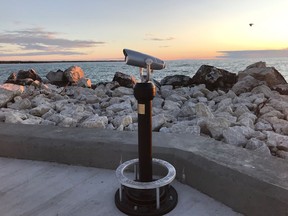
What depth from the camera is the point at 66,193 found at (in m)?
2.26

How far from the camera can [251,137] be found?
12.2 ft

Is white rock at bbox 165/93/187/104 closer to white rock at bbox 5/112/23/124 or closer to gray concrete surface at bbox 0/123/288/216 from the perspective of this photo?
white rock at bbox 5/112/23/124

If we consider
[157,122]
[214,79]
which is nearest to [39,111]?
[157,122]

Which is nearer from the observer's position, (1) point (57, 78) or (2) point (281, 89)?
(2) point (281, 89)

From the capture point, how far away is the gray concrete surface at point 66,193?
2.04 meters

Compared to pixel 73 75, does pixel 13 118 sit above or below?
above

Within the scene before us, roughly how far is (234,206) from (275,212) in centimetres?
29

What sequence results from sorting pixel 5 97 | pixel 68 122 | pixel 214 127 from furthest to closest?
pixel 5 97
pixel 68 122
pixel 214 127

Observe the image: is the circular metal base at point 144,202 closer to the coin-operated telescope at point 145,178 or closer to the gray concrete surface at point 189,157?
the coin-operated telescope at point 145,178

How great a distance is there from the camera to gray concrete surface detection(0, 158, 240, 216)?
6.69 ft

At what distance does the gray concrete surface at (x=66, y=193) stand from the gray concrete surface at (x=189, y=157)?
0.28ft

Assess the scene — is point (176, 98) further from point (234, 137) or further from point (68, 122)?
point (234, 137)

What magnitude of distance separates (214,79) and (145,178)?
7745 mm

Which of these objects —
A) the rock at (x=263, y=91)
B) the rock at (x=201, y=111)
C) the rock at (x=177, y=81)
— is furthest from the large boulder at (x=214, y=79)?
the rock at (x=201, y=111)
